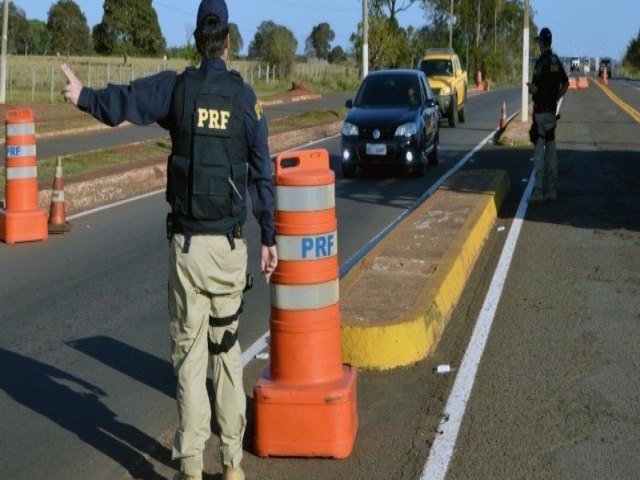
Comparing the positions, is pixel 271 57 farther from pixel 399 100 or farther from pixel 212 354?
pixel 212 354

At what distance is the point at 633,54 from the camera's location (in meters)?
152

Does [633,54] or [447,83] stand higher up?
[633,54]

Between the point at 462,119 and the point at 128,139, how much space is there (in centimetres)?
1255

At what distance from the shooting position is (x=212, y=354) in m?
4.88

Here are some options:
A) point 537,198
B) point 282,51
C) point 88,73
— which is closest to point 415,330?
point 537,198

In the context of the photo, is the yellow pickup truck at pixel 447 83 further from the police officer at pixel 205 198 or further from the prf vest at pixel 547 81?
the police officer at pixel 205 198

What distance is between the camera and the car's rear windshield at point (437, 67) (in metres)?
33.6

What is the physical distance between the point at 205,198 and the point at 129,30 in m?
78.6

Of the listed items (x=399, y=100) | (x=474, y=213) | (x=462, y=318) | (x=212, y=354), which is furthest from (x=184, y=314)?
(x=399, y=100)

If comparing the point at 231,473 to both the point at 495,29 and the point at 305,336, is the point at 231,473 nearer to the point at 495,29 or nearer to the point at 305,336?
the point at 305,336

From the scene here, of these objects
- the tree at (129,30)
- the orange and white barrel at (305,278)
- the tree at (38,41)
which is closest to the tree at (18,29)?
the tree at (38,41)

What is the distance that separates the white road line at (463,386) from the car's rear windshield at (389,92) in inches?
366

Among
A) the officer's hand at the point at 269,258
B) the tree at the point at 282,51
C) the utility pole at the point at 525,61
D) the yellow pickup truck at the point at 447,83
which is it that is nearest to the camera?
Answer: the officer's hand at the point at 269,258

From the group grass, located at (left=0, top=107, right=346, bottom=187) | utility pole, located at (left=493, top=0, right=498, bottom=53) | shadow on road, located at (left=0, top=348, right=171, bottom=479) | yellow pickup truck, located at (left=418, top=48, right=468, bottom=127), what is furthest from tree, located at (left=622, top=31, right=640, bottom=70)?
shadow on road, located at (left=0, top=348, right=171, bottom=479)
